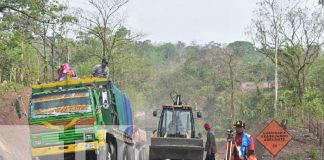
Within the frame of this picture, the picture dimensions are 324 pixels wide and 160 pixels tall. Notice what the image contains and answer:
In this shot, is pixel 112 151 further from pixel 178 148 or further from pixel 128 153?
pixel 178 148

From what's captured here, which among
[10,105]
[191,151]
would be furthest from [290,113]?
[191,151]

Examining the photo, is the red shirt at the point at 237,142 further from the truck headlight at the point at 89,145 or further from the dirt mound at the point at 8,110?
the dirt mound at the point at 8,110

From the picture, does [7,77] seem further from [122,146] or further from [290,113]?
[122,146]

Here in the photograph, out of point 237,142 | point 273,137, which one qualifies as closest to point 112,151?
point 273,137

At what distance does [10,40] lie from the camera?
23.9 metres

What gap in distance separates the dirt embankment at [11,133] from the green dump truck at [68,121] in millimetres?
7414

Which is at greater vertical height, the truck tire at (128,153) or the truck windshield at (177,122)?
the truck windshield at (177,122)

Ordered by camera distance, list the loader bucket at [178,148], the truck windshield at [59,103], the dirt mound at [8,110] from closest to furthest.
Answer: the truck windshield at [59,103] → the loader bucket at [178,148] → the dirt mound at [8,110]

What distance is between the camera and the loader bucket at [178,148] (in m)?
20.1

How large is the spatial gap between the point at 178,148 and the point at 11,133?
12116 mm

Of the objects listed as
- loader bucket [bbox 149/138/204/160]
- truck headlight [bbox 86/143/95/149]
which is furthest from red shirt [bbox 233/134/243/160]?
loader bucket [bbox 149/138/204/160]

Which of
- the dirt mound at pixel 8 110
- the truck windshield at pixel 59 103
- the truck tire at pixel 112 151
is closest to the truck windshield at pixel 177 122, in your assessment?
the truck tire at pixel 112 151

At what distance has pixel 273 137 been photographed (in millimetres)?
16516

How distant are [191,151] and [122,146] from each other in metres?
2.56
